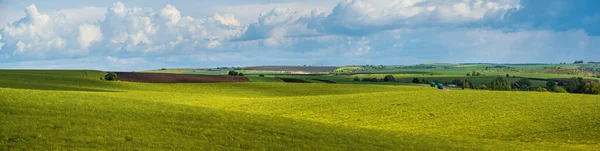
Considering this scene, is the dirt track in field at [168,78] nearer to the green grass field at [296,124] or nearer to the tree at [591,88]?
the green grass field at [296,124]

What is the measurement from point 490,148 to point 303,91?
2121 inches

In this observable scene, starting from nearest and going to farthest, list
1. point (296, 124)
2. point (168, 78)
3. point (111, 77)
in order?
point (296, 124) → point (111, 77) → point (168, 78)

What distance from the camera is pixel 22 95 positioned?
114 feet

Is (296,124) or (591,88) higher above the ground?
(296,124)

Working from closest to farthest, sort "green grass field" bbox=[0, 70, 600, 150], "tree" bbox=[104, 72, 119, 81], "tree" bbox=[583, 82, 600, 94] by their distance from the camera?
1. "green grass field" bbox=[0, 70, 600, 150]
2. "tree" bbox=[104, 72, 119, 81]
3. "tree" bbox=[583, 82, 600, 94]

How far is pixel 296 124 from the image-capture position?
34.7 m

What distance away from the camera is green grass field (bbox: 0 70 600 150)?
27.1 metres

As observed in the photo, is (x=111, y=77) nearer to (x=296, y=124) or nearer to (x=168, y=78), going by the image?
(x=168, y=78)

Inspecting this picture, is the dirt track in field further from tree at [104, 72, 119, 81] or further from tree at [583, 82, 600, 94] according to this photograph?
tree at [583, 82, 600, 94]

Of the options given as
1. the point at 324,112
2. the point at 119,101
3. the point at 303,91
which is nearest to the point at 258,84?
the point at 303,91

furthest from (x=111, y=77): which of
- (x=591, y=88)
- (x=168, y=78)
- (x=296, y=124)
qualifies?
(x=591, y=88)

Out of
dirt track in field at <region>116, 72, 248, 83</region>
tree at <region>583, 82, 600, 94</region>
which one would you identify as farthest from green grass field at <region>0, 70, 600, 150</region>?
tree at <region>583, 82, 600, 94</region>

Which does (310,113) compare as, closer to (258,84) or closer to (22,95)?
(22,95)

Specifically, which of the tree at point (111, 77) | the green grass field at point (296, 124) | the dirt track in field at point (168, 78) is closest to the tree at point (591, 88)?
the green grass field at point (296, 124)
